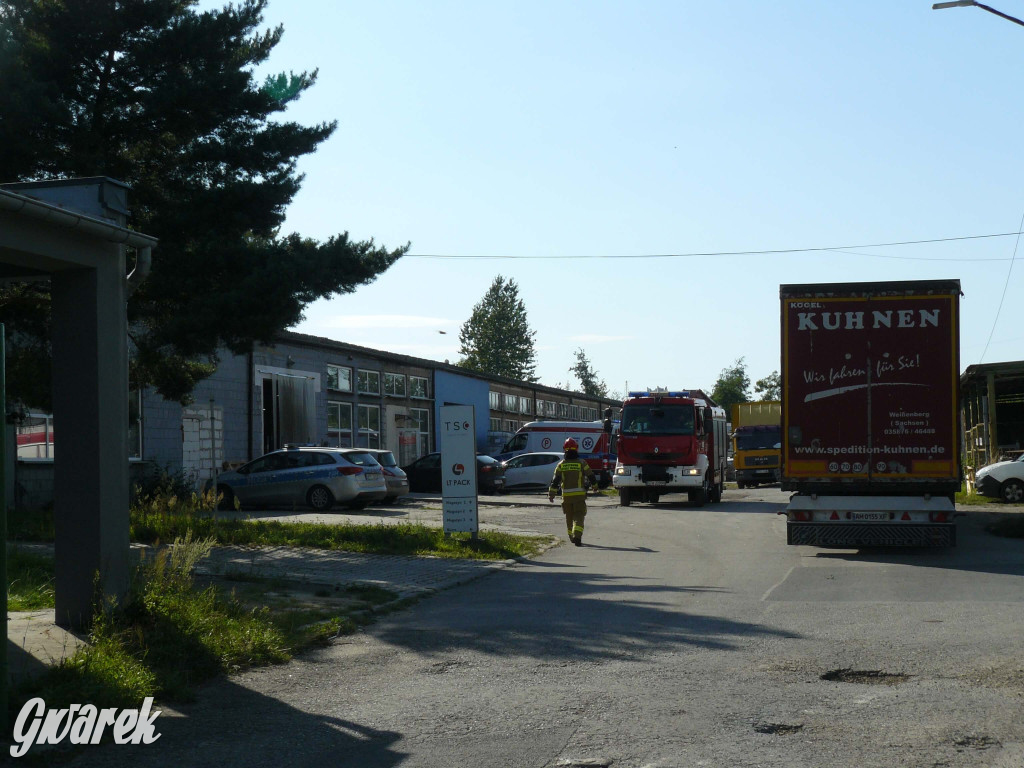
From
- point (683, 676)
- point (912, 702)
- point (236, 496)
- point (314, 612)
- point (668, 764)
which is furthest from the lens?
point (236, 496)

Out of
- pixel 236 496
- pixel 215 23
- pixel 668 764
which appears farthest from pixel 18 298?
pixel 668 764

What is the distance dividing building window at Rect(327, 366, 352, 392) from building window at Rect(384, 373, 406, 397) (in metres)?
3.83

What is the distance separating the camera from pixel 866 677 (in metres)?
7.44

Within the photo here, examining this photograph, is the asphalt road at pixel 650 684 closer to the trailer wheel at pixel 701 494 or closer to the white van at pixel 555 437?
the trailer wheel at pixel 701 494

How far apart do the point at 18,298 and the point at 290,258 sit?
450 cm

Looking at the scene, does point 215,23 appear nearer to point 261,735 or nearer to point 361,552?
point 361,552

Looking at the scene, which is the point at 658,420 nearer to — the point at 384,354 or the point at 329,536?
the point at 329,536

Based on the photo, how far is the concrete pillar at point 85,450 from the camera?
905 cm

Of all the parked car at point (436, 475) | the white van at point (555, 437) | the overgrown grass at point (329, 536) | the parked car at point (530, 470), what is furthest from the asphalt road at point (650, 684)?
the white van at point (555, 437)

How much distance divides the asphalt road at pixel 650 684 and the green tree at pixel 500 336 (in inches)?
4555

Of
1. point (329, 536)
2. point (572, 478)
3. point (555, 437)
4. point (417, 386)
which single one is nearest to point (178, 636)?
point (329, 536)

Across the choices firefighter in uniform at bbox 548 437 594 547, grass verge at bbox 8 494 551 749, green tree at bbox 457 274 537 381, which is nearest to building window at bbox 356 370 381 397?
firefighter in uniform at bbox 548 437 594 547

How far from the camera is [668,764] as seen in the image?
5.43 meters

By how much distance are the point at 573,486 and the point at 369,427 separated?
2657 cm
